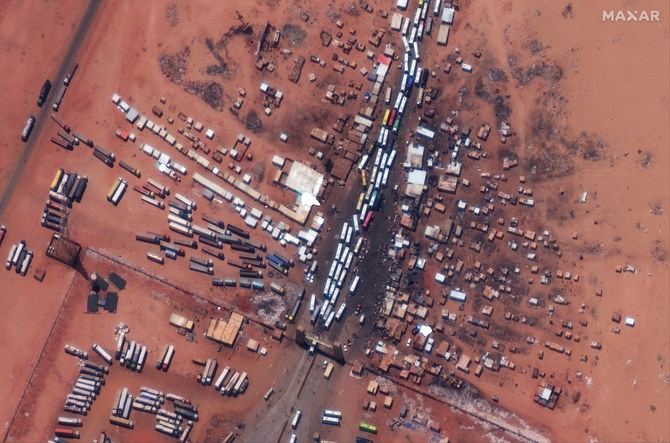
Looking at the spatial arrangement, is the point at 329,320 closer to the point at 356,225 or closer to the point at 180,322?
the point at 356,225

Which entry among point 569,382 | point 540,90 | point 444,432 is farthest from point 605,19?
point 444,432

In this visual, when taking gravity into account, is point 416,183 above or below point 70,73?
above

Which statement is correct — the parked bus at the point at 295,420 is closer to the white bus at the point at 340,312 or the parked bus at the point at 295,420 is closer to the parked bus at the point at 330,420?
the parked bus at the point at 330,420

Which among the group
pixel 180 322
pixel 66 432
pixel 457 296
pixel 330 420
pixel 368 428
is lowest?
pixel 66 432

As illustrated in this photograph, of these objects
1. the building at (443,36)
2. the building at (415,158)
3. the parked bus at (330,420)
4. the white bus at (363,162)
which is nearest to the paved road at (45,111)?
the white bus at (363,162)

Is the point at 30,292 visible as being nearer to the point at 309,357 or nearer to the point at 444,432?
the point at 309,357

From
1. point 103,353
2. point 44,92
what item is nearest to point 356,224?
point 103,353
